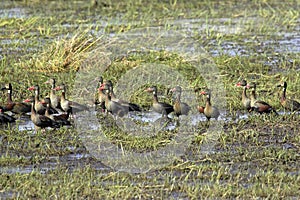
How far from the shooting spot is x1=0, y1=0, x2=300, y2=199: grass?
7453 millimetres

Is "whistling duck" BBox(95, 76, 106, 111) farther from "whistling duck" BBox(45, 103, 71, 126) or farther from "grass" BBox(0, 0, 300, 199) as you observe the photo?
"whistling duck" BBox(45, 103, 71, 126)

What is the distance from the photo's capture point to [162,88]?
39.6 feet

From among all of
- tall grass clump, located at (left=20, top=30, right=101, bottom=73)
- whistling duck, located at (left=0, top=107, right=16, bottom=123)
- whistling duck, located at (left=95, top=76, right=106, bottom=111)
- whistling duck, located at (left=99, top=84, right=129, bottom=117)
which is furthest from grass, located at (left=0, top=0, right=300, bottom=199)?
whistling duck, located at (left=99, top=84, right=129, bottom=117)

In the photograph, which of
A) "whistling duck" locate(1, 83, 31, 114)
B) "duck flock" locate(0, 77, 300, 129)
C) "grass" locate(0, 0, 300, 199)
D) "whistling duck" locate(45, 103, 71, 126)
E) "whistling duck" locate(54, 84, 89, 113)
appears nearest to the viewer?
"grass" locate(0, 0, 300, 199)

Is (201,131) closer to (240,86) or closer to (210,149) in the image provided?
(210,149)

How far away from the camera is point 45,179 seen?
25.2 ft

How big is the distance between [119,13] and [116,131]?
1017 cm

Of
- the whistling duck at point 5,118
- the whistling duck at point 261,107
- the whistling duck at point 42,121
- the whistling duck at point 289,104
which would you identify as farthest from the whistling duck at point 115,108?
the whistling duck at point 289,104

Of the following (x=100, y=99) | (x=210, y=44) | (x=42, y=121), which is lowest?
(x=210, y=44)

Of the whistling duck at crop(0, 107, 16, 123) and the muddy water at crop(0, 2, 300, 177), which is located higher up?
the whistling duck at crop(0, 107, 16, 123)

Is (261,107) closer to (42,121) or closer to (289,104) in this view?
(289,104)

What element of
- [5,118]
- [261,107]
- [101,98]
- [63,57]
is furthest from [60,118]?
[63,57]

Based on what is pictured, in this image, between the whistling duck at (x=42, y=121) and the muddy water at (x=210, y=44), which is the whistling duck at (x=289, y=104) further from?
the whistling duck at (x=42, y=121)

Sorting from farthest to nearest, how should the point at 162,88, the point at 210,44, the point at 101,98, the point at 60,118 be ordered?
the point at 210,44 < the point at 162,88 < the point at 101,98 < the point at 60,118
